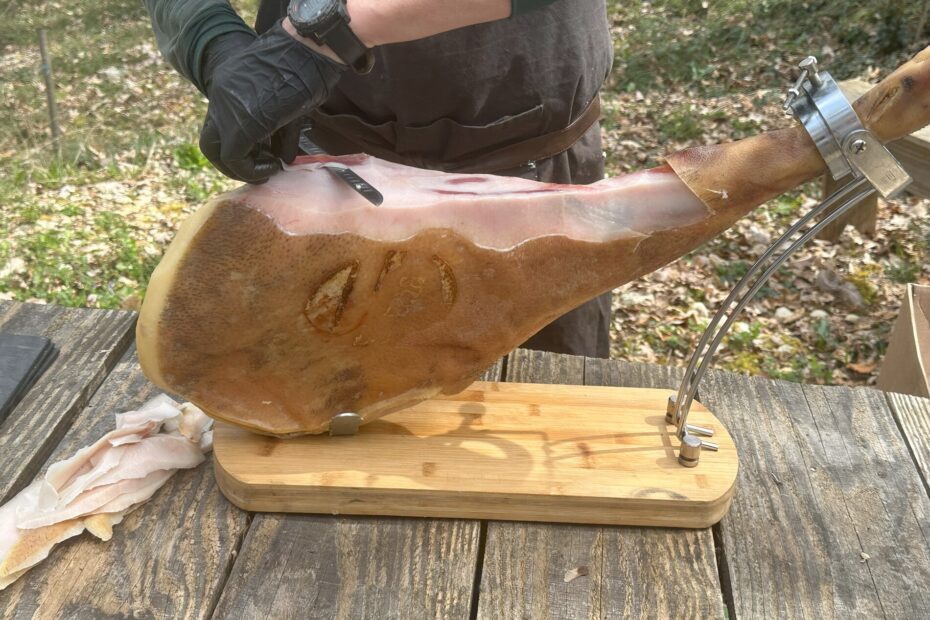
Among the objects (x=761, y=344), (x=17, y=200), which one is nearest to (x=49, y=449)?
(x=761, y=344)

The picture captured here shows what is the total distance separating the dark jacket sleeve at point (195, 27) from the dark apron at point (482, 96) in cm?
36

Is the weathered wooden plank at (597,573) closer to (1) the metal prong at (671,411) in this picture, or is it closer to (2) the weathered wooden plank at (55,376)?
(1) the metal prong at (671,411)

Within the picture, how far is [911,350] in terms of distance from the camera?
7.50 feet

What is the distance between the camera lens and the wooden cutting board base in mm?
1589

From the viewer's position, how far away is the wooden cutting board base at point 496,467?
5.21ft

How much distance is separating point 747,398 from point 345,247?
103 cm

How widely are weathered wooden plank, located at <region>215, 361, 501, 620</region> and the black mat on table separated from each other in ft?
2.22

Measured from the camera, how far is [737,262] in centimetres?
476

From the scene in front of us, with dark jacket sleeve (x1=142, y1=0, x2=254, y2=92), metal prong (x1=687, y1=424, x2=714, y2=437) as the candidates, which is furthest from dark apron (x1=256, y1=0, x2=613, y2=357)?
metal prong (x1=687, y1=424, x2=714, y2=437)

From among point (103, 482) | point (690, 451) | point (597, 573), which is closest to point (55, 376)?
point (103, 482)

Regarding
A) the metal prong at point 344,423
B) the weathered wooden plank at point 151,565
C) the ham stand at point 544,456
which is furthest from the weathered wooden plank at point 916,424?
the weathered wooden plank at point 151,565

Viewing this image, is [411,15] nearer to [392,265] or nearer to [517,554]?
[392,265]

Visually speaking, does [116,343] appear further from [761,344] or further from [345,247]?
[761,344]

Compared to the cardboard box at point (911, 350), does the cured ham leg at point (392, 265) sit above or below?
above
